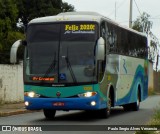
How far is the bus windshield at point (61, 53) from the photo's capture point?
1727 cm

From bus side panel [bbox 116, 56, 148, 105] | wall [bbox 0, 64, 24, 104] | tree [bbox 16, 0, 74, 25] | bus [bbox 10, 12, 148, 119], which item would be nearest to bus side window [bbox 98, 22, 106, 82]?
bus [bbox 10, 12, 148, 119]

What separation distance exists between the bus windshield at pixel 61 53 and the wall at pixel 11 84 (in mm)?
10327

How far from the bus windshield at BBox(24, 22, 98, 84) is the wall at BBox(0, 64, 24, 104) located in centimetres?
1033

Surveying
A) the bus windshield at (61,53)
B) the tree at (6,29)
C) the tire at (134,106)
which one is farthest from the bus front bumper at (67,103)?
the tree at (6,29)

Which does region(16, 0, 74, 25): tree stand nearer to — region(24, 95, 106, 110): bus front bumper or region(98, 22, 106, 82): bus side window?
region(98, 22, 106, 82): bus side window

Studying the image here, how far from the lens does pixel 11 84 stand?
2912 centimetres

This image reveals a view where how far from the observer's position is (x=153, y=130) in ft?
39.3

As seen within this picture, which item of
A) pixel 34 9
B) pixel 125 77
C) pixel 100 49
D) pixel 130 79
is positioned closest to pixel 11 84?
pixel 130 79

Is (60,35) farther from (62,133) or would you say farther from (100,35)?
(62,133)

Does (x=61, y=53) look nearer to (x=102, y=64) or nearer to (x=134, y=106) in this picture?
(x=102, y=64)

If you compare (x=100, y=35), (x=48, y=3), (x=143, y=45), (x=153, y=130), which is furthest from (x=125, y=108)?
(x=48, y=3)

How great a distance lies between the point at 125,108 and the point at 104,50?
29.7 feet

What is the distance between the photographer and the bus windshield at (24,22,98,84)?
1727cm

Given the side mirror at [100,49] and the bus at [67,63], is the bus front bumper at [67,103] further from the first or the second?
the side mirror at [100,49]
